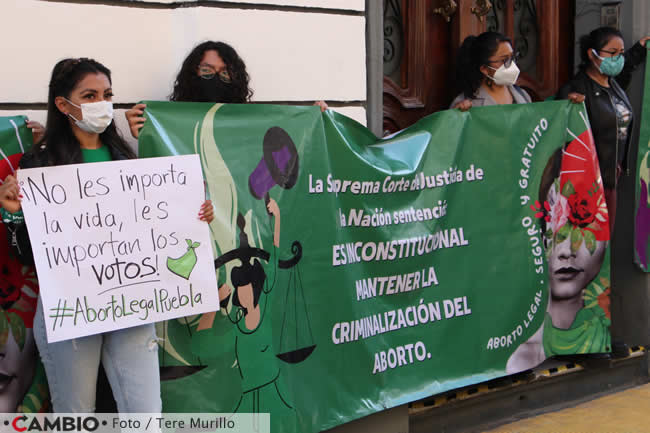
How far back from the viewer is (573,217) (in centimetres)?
513

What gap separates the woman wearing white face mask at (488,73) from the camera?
5035mm

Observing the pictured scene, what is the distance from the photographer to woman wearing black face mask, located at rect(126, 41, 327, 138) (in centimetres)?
379

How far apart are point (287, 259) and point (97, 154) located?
1000 mm

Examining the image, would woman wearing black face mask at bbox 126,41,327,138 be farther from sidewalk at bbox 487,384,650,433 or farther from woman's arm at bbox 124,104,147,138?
sidewalk at bbox 487,384,650,433

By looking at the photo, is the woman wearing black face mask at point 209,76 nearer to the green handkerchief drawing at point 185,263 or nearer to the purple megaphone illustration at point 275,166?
the purple megaphone illustration at point 275,166

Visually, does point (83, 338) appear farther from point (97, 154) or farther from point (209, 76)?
point (209, 76)

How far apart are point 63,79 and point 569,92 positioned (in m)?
3.34

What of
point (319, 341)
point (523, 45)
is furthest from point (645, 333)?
point (319, 341)

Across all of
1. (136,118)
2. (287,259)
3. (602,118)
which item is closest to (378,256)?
(287,259)

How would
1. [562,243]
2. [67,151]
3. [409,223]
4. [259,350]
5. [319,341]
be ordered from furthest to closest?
[562,243] < [409,223] < [319,341] < [259,350] < [67,151]

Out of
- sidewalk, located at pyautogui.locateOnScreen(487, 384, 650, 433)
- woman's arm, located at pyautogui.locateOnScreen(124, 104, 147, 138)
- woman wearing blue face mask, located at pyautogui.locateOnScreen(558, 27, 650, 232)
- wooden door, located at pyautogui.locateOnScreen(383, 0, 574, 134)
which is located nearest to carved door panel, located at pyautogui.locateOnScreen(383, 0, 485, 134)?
wooden door, located at pyautogui.locateOnScreen(383, 0, 574, 134)

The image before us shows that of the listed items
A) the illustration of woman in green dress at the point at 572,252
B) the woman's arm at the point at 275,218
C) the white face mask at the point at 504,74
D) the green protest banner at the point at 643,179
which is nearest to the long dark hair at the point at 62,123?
the woman's arm at the point at 275,218

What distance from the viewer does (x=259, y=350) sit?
12.2 ft

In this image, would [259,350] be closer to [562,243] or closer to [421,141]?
[421,141]
